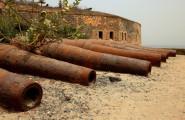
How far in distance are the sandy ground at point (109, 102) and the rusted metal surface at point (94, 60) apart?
760mm

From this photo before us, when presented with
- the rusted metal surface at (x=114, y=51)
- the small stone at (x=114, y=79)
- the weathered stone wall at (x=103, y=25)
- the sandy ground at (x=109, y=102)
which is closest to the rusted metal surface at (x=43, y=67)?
the sandy ground at (x=109, y=102)

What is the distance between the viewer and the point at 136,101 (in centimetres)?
332

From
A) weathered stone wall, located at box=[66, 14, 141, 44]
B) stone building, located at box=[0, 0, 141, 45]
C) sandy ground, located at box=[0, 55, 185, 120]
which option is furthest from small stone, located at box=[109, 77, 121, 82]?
weathered stone wall, located at box=[66, 14, 141, 44]

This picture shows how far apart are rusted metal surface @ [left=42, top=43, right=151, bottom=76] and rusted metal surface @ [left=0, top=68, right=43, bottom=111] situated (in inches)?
92.0

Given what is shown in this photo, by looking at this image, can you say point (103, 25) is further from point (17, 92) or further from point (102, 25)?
point (17, 92)

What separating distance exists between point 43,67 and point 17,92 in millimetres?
1557

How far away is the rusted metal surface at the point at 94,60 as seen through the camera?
5.12 m

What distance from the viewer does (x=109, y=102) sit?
3.23 meters

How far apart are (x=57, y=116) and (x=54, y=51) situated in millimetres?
2781

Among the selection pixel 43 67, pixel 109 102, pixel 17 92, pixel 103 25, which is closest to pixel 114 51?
pixel 43 67

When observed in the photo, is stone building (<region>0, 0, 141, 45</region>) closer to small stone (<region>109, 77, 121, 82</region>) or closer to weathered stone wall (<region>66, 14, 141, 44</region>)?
weathered stone wall (<region>66, 14, 141, 44</region>)

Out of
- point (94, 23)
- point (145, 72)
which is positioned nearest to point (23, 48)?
point (145, 72)

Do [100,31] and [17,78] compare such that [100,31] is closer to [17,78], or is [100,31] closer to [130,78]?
[130,78]

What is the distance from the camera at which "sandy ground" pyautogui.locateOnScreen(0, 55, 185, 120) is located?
105 inches
